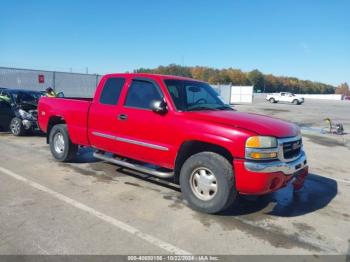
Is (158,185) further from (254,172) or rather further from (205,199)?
(254,172)

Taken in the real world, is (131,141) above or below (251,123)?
below

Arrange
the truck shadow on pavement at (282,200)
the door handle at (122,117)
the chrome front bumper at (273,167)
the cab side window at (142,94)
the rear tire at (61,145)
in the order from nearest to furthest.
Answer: the chrome front bumper at (273,167) < the truck shadow on pavement at (282,200) < the cab side window at (142,94) < the door handle at (122,117) < the rear tire at (61,145)

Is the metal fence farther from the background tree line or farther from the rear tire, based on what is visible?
the background tree line

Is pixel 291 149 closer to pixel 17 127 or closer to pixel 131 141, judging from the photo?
pixel 131 141

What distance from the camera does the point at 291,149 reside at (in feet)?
15.8

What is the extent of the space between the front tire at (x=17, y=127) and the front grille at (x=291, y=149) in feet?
28.6

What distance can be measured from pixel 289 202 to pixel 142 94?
300 cm

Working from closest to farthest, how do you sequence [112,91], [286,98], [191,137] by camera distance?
[191,137] < [112,91] < [286,98]

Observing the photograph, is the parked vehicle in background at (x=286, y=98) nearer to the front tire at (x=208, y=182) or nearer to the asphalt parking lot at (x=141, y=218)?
the asphalt parking lot at (x=141, y=218)

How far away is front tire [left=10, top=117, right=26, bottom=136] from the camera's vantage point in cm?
1067

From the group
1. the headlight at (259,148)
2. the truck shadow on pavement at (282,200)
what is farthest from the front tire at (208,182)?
the headlight at (259,148)

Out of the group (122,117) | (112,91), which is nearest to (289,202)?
(122,117)

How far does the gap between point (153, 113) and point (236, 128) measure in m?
1.47

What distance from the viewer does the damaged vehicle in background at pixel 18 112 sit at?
10.7 m
